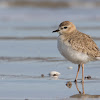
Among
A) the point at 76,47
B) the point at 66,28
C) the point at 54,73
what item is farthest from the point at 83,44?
the point at 54,73

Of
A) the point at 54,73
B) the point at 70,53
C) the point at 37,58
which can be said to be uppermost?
the point at 37,58

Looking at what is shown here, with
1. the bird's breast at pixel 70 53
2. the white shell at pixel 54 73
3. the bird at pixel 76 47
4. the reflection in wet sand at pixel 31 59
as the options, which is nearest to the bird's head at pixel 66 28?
the bird at pixel 76 47

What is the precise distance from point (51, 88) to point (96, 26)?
731 centimetres

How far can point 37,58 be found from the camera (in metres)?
8.20

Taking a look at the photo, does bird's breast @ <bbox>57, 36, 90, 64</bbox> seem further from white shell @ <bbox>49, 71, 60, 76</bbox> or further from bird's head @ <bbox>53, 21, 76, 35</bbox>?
white shell @ <bbox>49, 71, 60, 76</bbox>

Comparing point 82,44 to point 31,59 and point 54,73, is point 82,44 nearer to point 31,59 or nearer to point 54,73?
point 54,73

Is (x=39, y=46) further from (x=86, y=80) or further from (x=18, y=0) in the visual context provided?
(x=18, y=0)

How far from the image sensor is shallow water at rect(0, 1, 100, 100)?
17.8 feet

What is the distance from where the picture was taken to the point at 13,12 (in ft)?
53.5

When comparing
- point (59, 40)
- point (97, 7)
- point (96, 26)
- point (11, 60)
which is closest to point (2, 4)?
point (97, 7)

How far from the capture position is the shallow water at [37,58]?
5430 mm

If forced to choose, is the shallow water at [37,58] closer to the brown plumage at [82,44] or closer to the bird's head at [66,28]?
the brown plumage at [82,44]

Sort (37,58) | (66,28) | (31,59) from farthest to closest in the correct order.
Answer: (37,58) < (31,59) < (66,28)

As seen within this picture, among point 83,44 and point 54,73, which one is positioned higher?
point 83,44
